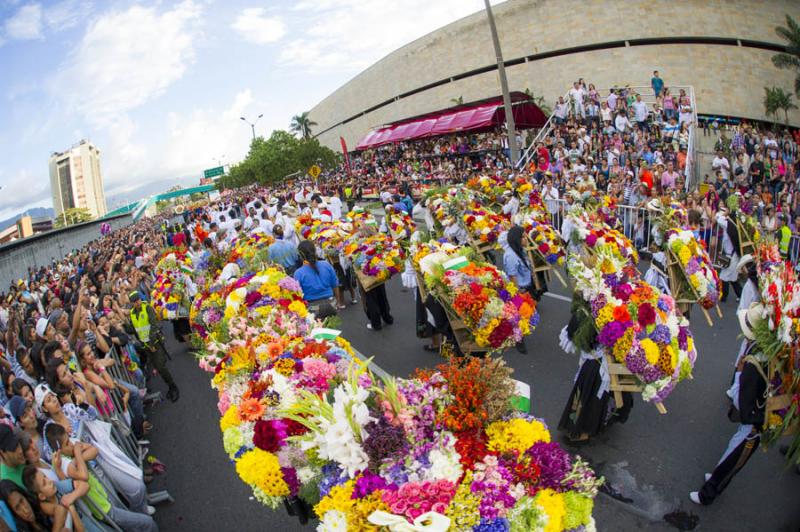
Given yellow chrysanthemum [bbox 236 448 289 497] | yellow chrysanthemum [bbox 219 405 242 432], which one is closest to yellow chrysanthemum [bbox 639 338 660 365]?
yellow chrysanthemum [bbox 236 448 289 497]

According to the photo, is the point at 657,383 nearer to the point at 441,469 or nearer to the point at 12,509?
the point at 441,469

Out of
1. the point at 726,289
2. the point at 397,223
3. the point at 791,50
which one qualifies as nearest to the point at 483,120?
the point at 791,50

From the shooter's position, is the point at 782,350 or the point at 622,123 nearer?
the point at 782,350

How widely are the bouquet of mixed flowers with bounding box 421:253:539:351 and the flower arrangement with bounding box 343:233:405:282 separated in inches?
105

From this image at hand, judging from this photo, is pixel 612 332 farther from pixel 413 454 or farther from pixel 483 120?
pixel 483 120

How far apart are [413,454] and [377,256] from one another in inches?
258

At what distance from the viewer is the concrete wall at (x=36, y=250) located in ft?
64.1

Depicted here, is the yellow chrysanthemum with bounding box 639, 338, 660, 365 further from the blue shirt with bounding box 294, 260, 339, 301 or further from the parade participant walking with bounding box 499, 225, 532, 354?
the blue shirt with bounding box 294, 260, 339, 301

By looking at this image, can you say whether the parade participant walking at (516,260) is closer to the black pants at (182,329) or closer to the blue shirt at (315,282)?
the blue shirt at (315,282)

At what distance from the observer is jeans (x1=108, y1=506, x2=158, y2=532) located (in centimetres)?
483

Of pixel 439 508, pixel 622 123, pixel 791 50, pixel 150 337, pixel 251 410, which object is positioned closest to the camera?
pixel 439 508

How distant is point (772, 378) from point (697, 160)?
17060mm

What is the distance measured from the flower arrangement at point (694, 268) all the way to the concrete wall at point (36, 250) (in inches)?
815

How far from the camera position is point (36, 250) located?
23.4 m
